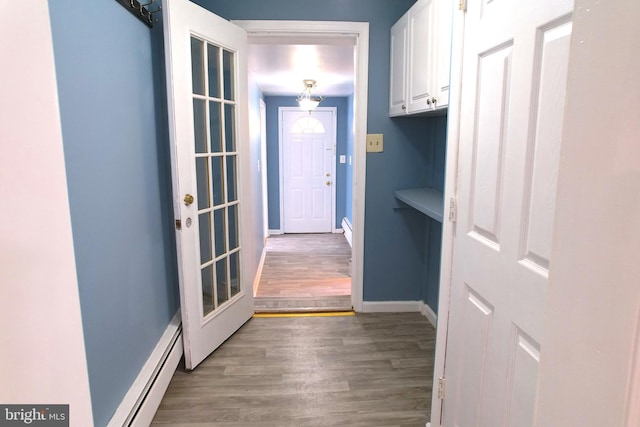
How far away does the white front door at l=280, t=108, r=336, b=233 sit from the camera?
21.2ft

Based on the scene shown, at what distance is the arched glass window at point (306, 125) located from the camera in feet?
21.2

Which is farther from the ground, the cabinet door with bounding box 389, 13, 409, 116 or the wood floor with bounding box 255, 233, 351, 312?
the cabinet door with bounding box 389, 13, 409, 116

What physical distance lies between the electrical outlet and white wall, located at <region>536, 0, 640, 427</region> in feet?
7.82

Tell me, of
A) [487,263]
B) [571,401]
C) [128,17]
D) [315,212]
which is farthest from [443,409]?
[315,212]

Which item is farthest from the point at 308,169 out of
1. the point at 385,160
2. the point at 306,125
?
the point at 385,160

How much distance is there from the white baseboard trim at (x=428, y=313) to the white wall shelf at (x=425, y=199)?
0.87m

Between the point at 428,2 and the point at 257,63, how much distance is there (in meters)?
2.28

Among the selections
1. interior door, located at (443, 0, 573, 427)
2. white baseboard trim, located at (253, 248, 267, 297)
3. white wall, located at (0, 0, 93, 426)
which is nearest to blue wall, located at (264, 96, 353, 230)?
white baseboard trim, located at (253, 248, 267, 297)

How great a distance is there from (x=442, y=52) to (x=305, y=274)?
2994 millimetres

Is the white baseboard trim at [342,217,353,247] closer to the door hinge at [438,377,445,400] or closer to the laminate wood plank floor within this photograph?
the laminate wood plank floor

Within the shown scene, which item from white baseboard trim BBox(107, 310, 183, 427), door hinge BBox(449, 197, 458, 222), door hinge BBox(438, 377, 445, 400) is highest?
door hinge BBox(449, 197, 458, 222)

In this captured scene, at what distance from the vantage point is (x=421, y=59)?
2221mm

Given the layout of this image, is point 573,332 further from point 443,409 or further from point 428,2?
point 428,2

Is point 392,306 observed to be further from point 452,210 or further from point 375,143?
point 452,210
